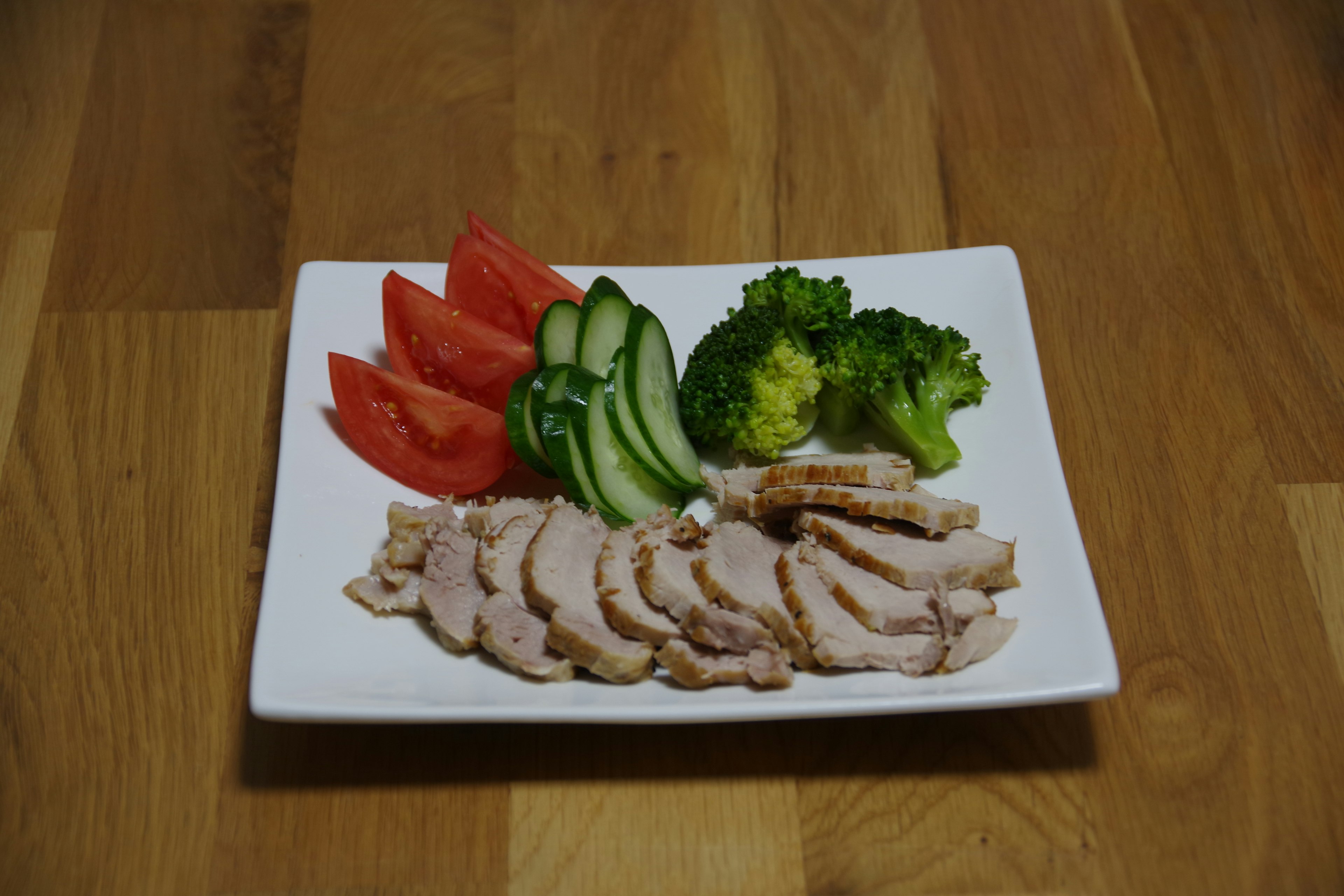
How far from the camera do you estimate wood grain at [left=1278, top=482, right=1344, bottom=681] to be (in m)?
3.65

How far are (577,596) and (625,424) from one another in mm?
674

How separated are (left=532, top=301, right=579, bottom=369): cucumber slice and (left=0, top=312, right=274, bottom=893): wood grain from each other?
55.4 inches

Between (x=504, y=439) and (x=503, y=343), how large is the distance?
37 centimetres

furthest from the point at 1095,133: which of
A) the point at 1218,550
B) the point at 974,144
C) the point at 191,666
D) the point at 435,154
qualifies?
the point at 191,666

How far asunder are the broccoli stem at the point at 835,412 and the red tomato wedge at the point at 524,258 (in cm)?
103

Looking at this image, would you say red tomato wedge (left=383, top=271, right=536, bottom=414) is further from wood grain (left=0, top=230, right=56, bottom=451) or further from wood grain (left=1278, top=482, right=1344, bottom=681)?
wood grain (left=1278, top=482, right=1344, bottom=681)

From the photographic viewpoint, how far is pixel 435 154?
5449 mm

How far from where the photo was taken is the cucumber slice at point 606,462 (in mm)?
3439

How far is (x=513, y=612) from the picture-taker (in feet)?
10.3

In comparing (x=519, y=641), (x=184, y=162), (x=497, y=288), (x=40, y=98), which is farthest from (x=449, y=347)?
(x=40, y=98)

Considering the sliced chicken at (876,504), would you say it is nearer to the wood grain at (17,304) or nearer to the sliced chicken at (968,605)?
the sliced chicken at (968,605)

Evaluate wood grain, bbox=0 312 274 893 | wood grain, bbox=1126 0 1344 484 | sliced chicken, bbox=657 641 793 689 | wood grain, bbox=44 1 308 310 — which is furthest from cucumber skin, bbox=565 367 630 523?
wood grain, bbox=1126 0 1344 484

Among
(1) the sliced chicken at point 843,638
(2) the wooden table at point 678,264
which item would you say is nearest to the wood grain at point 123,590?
(2) the wooden table at point 678,264

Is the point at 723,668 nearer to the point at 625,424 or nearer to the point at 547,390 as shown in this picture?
the point at 625,424
